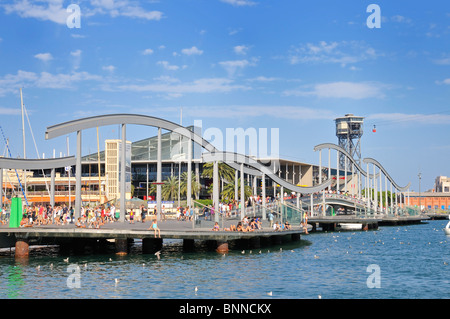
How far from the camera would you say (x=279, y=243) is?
49469 mm

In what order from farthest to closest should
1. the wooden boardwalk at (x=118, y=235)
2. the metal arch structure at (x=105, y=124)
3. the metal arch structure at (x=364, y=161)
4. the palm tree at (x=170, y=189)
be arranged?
the palm tree at (x=170, y=189)
the metal arch structure at (x=364, y=161)
the metal arch structure at (x=105, y=124)
the wooden boardwalk at (x=118, y=235)

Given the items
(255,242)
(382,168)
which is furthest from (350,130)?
(255,242)

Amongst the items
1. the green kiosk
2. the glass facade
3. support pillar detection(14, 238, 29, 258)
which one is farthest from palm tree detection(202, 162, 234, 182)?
support pillar detection(14, 238, 29, 258)

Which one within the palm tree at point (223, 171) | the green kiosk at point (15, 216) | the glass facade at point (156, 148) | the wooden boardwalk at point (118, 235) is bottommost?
the wooden boardwalk at point (118, 235)

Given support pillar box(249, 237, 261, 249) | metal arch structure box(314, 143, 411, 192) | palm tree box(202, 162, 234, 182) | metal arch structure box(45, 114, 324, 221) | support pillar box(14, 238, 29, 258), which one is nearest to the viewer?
support pillar box(14, 238, 29, 258)

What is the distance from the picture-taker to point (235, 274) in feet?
105

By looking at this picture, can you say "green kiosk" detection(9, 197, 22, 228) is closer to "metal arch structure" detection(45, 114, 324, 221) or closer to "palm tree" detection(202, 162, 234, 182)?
"metal arch structure" detection(45, 114, 324, 221)

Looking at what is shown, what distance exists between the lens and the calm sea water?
26875 mm

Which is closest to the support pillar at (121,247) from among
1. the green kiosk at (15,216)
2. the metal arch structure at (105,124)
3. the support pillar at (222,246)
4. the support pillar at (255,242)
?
the metal arch structure at (105,124)

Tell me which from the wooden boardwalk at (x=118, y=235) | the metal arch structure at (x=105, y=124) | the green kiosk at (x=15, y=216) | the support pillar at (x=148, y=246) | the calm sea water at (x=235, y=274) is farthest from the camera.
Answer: the support pillar at (x=148, y=246)

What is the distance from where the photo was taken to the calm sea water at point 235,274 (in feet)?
88.2

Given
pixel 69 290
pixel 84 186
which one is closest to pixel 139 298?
pixel 69 290

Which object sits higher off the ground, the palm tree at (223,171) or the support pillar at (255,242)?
the palm tree at (223,171)

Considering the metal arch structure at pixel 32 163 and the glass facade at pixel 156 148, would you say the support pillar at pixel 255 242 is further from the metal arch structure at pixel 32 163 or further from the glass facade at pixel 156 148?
the glass facade at pixel 156 148
